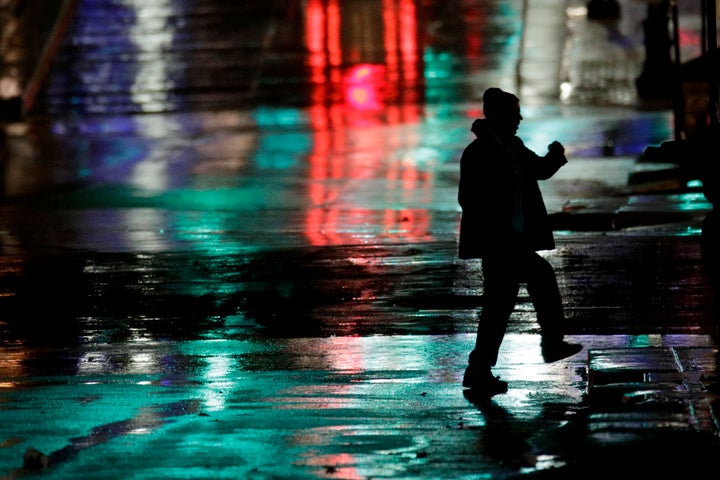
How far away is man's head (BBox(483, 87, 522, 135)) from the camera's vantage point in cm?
843

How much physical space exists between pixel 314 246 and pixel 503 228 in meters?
7.06

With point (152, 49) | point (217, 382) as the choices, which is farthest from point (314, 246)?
point (152, 49)

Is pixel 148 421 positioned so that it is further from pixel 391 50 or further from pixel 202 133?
pixel 391 50

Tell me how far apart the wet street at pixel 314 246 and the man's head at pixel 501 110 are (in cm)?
155

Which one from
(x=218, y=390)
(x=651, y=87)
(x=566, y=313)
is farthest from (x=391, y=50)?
(x=218, y=390)

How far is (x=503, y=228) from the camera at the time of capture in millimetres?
8352

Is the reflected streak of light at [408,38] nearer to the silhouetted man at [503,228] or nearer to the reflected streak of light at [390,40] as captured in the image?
the reflected streak of light at [390,40]

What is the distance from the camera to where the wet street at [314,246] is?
7.64 meters

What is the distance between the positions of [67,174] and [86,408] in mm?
15305

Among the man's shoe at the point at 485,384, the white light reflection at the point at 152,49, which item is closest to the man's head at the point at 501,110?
the man's shoe at the point at 485,384

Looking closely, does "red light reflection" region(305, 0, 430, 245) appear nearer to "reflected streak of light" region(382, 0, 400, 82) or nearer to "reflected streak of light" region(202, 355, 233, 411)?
"reflected streak of light" region(382, 0, 400, 82)

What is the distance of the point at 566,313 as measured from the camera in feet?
36.5

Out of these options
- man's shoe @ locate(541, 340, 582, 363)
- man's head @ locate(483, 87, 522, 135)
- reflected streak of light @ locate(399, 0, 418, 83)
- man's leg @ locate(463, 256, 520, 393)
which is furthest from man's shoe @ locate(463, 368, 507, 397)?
reflected streak of light @ locate(399, 0, 418, 83)

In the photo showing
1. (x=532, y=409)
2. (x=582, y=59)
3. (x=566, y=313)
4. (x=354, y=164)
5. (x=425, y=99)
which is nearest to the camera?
(x=532, y=409)
